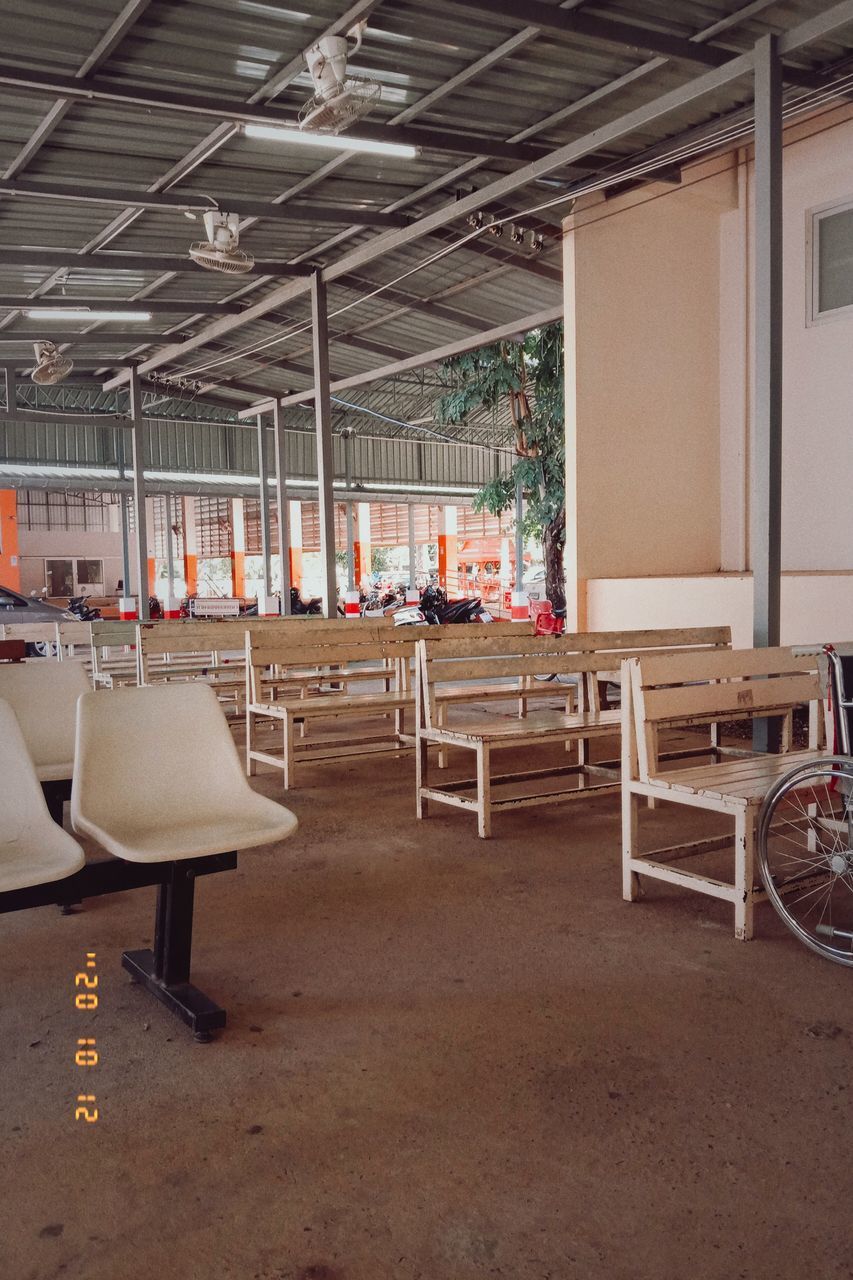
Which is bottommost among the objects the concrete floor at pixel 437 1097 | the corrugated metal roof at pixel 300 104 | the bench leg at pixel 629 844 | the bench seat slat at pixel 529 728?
the concrete floor at pixel 437 1097

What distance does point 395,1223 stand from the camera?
79.1 inches

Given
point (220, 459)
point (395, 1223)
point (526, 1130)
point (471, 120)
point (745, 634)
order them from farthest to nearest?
point (220, 459) < point (745, 634) < point (471, 120) < point (526, 1130) < point (395, 1223)

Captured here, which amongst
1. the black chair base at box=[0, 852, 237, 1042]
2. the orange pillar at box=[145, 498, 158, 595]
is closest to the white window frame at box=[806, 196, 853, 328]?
the black chair base at box=[0, 852, 237, 1042]

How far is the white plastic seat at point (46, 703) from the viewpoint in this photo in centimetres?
414

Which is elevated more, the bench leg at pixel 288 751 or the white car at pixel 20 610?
the white car at pixel 20 610

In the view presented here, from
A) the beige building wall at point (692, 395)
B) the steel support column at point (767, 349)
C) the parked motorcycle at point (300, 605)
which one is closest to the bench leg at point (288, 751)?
the steel support column at point (767, 349)

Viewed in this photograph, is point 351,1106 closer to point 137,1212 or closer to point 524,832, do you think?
point 137,1212

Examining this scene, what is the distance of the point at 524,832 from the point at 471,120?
5283mm

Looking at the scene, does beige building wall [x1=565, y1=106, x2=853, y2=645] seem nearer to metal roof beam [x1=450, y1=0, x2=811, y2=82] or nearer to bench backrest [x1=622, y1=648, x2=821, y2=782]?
metal roof beam [x1=450, y1=0, x2=811, y2=82]

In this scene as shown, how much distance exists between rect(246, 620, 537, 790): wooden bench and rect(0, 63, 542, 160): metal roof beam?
11.0 feet

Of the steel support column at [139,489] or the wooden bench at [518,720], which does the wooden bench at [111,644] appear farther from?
the steel support column at [139,489]

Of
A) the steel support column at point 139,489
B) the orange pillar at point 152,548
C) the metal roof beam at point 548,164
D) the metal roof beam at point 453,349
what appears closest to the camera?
the metal roof beam at point 548,164

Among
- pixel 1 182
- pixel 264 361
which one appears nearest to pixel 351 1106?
pixel 1 182

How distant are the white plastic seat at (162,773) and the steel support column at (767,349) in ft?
12.9
